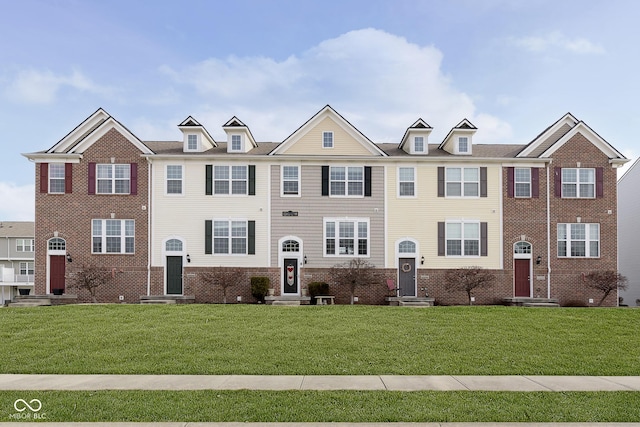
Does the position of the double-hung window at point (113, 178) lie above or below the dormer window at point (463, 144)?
below

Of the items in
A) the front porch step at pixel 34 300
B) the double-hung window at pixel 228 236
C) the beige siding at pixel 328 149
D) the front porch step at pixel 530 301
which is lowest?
the front porch step at pixel 530 301

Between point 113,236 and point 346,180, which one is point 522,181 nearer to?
point 346,180

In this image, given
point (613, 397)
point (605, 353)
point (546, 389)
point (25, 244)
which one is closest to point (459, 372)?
point (546, 389)

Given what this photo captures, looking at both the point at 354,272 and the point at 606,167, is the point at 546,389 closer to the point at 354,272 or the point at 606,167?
the point at 354,272

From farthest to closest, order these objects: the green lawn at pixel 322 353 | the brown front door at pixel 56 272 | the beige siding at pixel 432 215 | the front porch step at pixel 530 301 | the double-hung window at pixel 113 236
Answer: the beige siding at pixel 432 215 < the double-hung window at pixel 113 236 < the brown front door at pixel 56 272 < the front porch step at pixel 530 301 < the green lawn at pixel 322 353

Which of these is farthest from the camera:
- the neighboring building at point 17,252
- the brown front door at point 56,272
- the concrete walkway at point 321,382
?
the neighboring building at point 17,252

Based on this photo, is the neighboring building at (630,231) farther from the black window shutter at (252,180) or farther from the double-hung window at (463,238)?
the black window shutter at (252,180)

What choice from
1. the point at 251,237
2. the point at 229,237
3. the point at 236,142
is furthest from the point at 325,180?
the point at 229,237

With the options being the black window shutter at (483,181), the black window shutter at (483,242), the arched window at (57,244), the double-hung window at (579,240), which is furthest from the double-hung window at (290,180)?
the double-hung window at (579,240)

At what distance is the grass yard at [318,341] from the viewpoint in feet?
34.6

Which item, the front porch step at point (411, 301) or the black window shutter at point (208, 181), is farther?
the black window shutter at point (208, 181)

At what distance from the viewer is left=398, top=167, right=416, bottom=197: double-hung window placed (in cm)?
2466

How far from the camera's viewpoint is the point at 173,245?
24.4m

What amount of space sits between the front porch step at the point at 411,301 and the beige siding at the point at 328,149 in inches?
285
